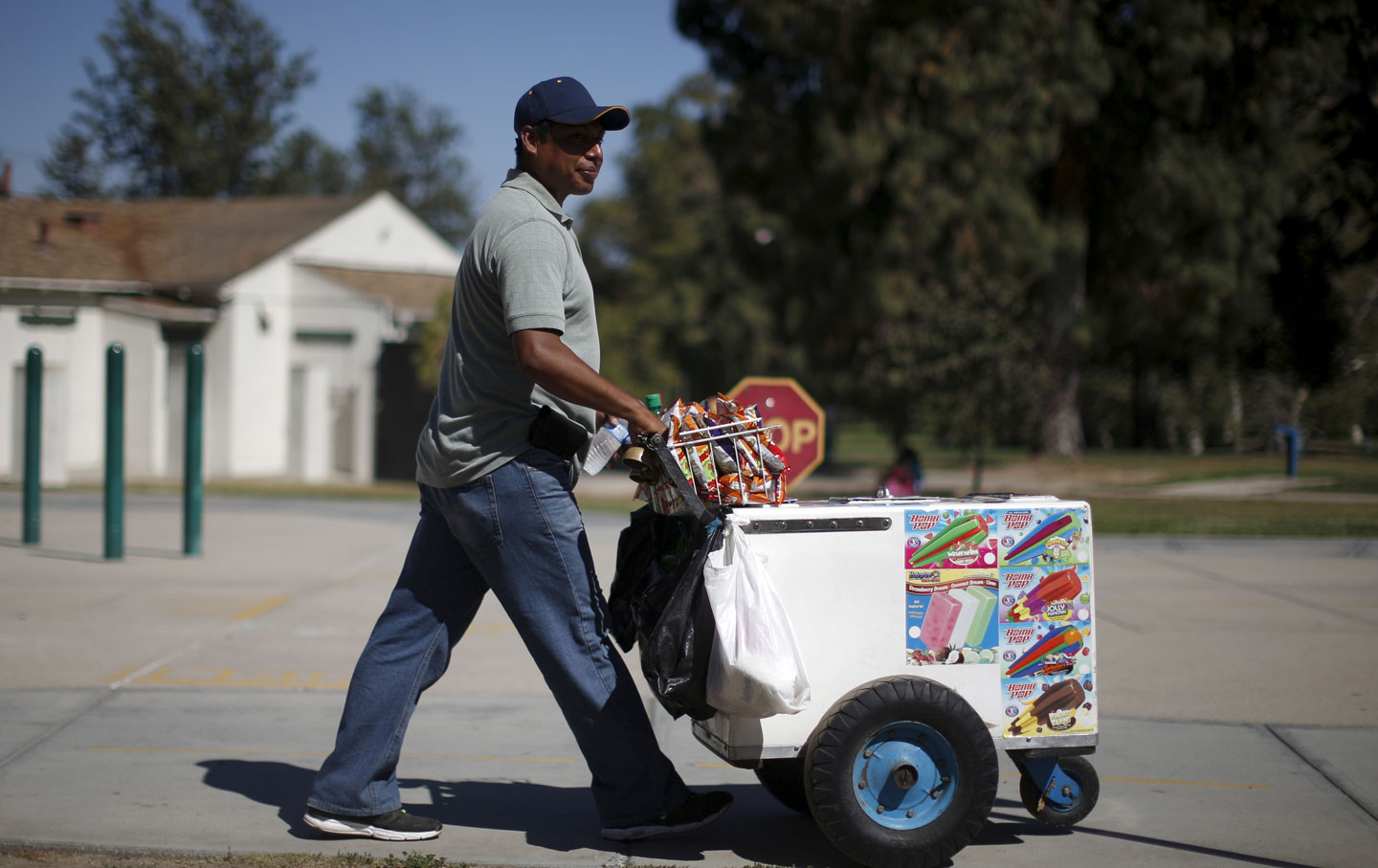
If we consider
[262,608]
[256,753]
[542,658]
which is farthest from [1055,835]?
[262,608]

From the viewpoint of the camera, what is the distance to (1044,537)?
3623mm

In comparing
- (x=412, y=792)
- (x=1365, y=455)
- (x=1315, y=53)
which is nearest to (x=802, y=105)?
(x=1315, y=53)

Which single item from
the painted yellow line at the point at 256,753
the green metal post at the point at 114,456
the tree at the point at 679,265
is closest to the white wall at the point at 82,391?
the tree at the point at 679,265

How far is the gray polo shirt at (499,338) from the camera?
3527 mm

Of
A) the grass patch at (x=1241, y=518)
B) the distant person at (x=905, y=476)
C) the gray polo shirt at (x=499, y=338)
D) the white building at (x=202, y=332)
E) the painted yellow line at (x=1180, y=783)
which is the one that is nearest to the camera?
the gray polo shirt at (x=499, y=338)

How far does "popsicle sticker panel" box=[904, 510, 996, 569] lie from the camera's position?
3.57m

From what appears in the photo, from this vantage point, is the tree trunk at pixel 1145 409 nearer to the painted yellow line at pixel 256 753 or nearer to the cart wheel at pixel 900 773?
the painted yellow line at pixel 256 753

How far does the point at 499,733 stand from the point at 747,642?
2.32 meters

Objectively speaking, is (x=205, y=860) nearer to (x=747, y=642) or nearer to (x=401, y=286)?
(x=747, y=642)

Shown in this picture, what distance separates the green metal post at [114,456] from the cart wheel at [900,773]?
26.9 ft

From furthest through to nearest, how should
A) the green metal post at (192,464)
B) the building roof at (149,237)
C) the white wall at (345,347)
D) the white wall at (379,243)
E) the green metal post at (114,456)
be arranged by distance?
the white wall at (379,243), the white wall at (345,347), the building roof at (149,237), the green metal post at (192,464), the green metal post at (114,456)

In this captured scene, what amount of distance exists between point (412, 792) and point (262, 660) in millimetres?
2560

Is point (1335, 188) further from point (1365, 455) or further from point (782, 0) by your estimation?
point (782, 0)

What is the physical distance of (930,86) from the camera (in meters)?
25.8
